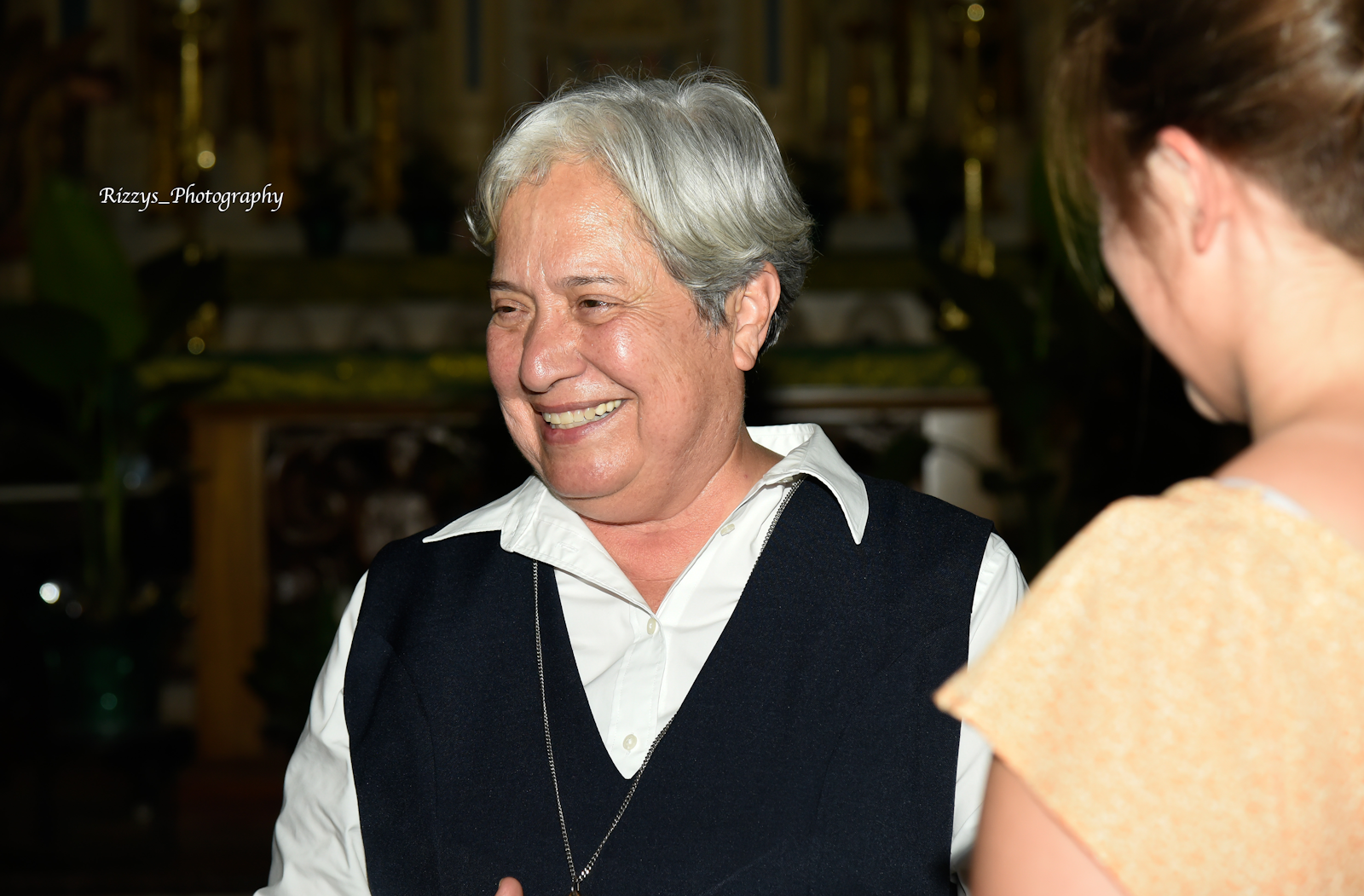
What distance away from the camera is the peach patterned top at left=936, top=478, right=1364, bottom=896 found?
72 centimetres

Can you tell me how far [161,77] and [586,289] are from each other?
6.22 meters

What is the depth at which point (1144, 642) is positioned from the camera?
0.73 metres

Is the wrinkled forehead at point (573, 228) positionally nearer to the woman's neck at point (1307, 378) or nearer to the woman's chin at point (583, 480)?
the woman's chin at point (583, 480)

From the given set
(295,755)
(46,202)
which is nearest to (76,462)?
(46,202)

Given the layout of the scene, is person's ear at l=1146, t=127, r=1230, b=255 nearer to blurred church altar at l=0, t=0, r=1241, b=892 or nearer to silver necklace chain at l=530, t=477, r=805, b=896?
silver necklace chain at l=530, t=477, r=805, b=896

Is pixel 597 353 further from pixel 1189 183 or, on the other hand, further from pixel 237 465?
pixel 237 465

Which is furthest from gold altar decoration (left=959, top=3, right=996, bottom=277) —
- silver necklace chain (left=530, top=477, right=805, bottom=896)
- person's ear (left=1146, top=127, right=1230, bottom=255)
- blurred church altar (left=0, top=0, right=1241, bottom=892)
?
person's ear (left=1146, top=127, right=1230, bottom=255)

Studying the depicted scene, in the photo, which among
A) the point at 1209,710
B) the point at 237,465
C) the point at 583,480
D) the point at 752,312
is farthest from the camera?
the point at 237,465

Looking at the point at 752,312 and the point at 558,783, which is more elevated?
the point at 752,312

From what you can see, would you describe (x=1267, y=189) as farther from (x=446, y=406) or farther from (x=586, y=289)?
(x=446, y=406)

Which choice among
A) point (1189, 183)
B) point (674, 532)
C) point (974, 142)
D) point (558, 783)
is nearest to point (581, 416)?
point (674, 532)

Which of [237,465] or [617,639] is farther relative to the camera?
[237,465]

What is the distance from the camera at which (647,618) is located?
1722mm

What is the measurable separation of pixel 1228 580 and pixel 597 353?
3.46 ft
